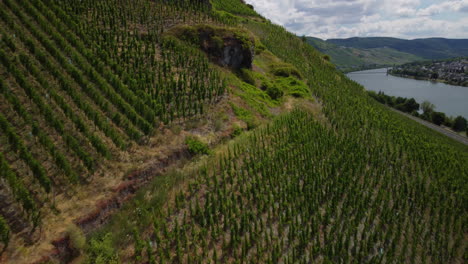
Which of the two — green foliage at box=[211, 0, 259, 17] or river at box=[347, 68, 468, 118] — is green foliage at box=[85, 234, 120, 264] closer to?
green foliage at box=[211, 0, 259, 17]

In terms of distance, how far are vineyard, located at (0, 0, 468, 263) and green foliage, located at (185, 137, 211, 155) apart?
11 cm

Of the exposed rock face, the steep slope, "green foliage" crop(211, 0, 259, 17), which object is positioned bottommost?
the steep slope

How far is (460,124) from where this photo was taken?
5375 cm

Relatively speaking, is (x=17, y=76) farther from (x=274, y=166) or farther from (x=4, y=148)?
(x=274, y=166)

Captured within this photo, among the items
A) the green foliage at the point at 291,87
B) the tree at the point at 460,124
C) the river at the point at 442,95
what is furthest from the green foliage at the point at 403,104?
the green foliage at the point at 291,87

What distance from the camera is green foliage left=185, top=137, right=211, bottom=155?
12.1 meters

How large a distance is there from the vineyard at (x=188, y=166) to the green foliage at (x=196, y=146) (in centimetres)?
11

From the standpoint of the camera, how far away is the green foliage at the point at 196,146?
12.1 m

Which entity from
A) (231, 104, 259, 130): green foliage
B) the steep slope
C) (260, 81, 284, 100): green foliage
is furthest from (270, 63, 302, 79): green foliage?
(231, 104, 259, 130): green foliage

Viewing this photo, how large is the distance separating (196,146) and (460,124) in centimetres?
6912

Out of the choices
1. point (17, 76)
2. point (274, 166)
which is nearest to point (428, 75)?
point (274, 166)

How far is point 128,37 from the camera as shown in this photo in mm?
16797

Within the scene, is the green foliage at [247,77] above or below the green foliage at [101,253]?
above

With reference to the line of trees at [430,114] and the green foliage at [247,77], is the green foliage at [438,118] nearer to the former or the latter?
the line of trees at [430,114]
